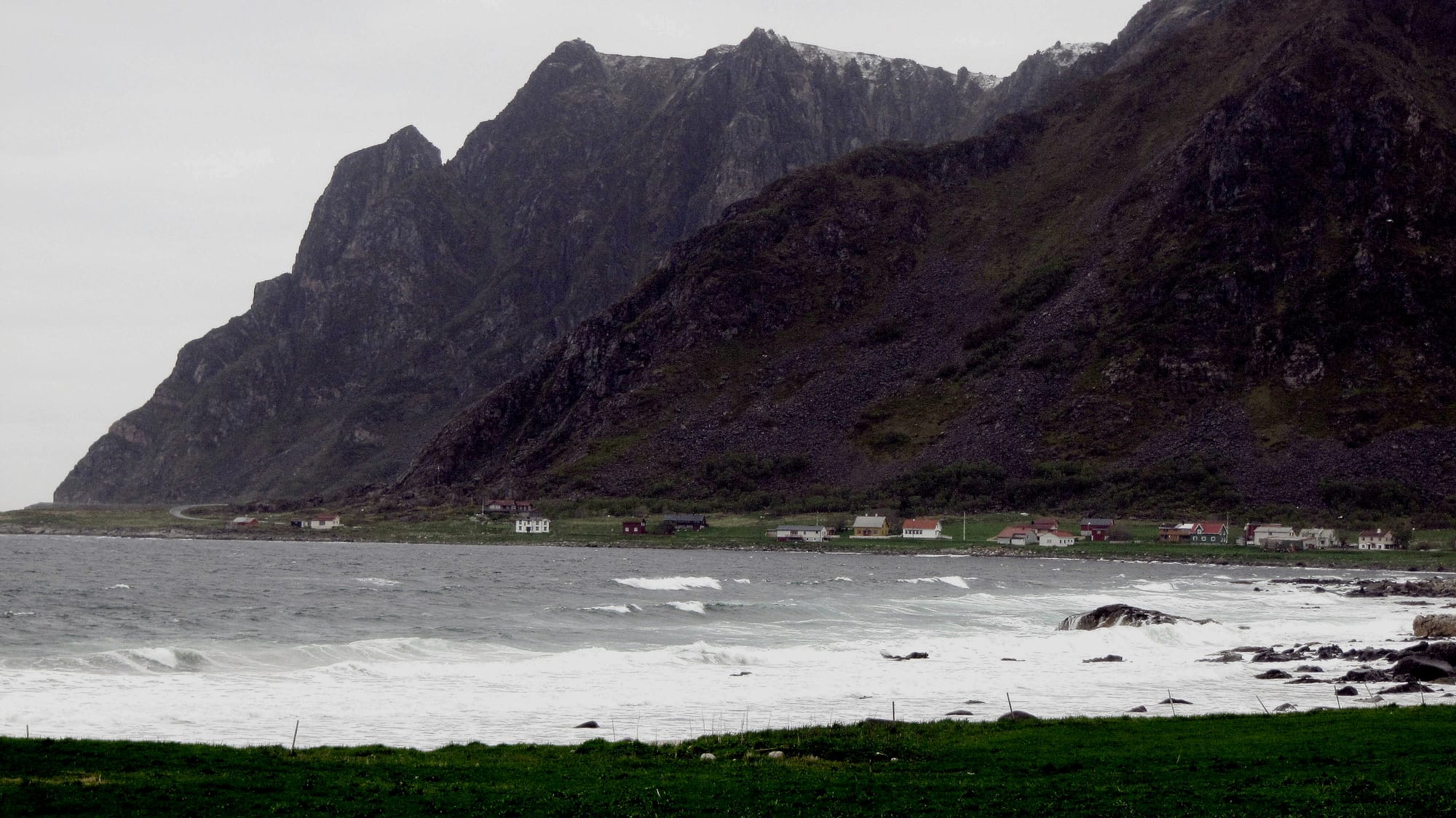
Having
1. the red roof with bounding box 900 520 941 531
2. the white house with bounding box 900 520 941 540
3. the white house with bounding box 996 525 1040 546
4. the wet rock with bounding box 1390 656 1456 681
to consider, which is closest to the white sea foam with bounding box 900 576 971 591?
the white house with bounding box 996 525 1040 546

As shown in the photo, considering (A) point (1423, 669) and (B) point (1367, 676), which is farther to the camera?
(B) point (1367, 676)

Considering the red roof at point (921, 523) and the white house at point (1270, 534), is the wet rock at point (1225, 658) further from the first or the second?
the red roof at point (921, 523)

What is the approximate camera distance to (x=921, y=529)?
186 metres

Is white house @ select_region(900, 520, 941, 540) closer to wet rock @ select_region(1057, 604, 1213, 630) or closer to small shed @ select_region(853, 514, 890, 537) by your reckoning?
small shed @ select_region(853, 514, 890, 537)

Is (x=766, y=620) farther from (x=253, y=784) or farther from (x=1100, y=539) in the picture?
(x=1100, y=539)

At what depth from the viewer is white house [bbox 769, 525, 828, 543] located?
605 ft

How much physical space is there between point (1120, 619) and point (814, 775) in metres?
44.6

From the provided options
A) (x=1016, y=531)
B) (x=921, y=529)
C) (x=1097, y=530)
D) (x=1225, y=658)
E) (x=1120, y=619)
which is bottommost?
(x=1225, y=658)

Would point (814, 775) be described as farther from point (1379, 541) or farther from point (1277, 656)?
point (1379, 541)

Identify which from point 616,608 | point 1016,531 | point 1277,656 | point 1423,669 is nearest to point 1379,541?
point 1016,531

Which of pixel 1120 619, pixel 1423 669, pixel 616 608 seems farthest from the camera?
pixel 616 608

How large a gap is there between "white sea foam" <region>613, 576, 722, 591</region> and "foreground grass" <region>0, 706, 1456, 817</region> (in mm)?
68441

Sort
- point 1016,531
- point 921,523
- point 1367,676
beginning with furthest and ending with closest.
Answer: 1. point 921,523
2. point 1016,531
3. point 1367,676

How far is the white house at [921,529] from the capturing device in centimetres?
18451
